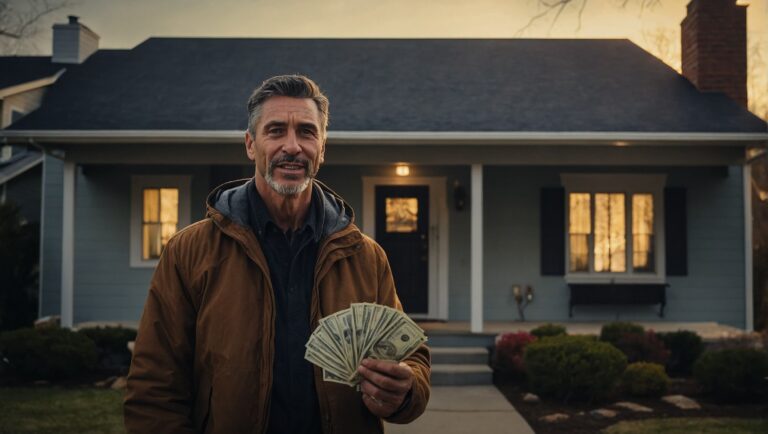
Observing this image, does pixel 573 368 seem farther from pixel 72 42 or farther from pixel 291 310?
pixel 72 42

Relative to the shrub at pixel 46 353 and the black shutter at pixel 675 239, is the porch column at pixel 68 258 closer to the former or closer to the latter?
the shrub at pixel 46 353

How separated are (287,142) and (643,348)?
7243 millimetres

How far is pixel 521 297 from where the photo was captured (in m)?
10.5

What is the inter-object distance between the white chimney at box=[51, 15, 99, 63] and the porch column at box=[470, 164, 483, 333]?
357 inches

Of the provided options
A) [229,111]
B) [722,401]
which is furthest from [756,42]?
[229,111]

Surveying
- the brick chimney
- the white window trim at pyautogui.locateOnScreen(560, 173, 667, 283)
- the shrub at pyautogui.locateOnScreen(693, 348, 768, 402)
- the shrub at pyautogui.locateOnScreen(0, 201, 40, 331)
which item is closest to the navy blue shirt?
the shrub at pyautogui.locateOnScreen(693, 348, 768, 402)

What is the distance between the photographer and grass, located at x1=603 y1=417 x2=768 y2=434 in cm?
608

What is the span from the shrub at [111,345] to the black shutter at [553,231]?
6078 millimetres

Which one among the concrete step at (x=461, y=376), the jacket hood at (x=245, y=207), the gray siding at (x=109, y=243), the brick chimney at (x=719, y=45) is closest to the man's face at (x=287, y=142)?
the jacket hood at (x=245, y=207)

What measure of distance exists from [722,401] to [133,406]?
7.13 m

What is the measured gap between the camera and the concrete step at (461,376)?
8.20m

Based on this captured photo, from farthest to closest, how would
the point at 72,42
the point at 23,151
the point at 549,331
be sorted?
the point at 23,151, the point at 72,42, the point at 549,331

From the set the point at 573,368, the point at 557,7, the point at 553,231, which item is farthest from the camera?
the point at 553,231

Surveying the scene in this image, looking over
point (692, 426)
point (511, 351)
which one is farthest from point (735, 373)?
point (511, 351)
